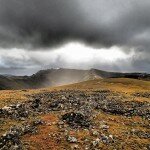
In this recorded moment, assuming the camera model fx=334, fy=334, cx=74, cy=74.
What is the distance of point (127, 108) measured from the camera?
60.6m

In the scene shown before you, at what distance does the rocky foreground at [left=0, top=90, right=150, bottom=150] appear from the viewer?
1570 inches

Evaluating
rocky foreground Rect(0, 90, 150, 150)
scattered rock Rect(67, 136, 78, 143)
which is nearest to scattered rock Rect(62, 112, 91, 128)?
rocky foreground Rect(0, 90, 150, 150)

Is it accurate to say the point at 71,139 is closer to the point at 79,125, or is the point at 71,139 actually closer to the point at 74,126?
the point at 74,126

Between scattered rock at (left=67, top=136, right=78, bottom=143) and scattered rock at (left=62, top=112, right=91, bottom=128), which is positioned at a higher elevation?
scattered rock at (left=62, top=112, right=91, bottom=128)

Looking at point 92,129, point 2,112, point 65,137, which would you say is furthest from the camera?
point 2,112

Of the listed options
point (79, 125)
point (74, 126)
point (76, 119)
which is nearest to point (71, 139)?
point (74, 126)

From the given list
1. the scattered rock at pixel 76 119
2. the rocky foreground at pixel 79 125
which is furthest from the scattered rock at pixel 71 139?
the scattered rock at pixel 76 119

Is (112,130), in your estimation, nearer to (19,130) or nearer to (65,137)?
(65,137)

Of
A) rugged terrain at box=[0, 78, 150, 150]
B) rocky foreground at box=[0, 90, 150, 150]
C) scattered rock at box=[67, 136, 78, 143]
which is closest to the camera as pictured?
rugged terrain at box=[0, 78, 150, 150]

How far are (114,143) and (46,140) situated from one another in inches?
325

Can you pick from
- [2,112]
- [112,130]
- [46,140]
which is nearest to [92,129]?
[112,130]

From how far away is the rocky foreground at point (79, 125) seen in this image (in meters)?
39.9

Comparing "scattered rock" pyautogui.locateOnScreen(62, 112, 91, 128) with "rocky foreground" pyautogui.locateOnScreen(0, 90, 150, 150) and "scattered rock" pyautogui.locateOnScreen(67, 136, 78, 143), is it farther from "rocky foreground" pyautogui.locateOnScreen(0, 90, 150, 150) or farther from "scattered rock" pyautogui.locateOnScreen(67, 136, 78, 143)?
"scattered rock" pyautogui.locateOnScreen(67, 136, 78, 143)

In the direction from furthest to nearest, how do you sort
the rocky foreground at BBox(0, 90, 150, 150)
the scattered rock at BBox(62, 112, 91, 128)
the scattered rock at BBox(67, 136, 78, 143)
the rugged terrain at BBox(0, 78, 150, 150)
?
1. the scattered rock at BBox(62, 112, 91, 128)
2. the scattered rock at BBox(67, 136, 78, 143)
3. the rocky foreground at BBox(0, 90, 150, 150)
4. the rugged terrain at BBox(0, 78, 150, 150)
